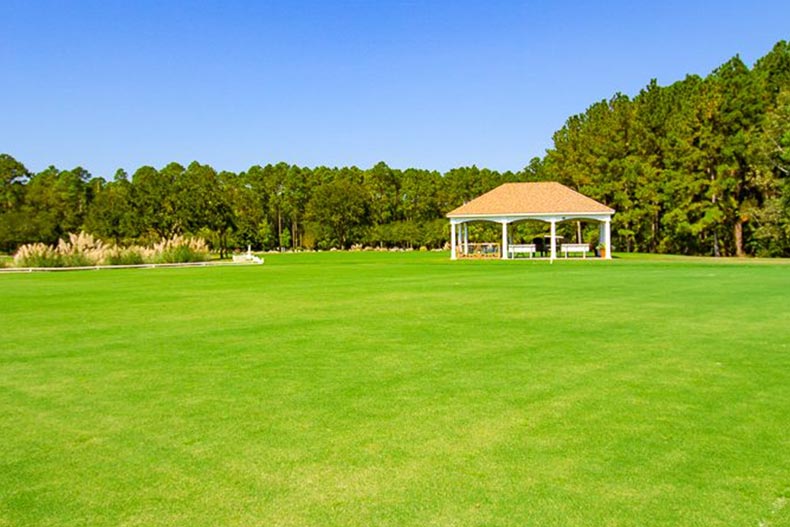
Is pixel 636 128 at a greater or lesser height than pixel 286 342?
greater

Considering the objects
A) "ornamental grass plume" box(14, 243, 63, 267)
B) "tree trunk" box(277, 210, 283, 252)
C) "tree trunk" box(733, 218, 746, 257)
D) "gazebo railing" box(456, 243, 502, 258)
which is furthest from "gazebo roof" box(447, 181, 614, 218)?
"tree trunk" box(277, 210, 283, 252)

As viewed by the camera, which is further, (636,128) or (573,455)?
(636,128)

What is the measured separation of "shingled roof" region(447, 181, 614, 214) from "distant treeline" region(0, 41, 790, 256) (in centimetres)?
645

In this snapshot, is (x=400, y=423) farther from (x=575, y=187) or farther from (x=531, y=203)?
(x=575, y=187)

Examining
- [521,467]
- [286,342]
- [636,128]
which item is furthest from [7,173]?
[521,467]

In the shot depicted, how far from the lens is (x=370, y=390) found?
225 inches

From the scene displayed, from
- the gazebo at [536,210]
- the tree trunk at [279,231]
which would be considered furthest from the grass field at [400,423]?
the tree trunk at [279,231]

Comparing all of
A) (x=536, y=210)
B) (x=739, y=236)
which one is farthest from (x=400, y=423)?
(x=739, y=236)

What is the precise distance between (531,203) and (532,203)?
0.20 feet

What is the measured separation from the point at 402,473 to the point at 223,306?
9.74 meters

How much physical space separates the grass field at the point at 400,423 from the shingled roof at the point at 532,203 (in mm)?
29958

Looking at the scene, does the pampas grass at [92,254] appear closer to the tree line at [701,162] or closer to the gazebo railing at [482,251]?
the gazebo railing at [482,251]

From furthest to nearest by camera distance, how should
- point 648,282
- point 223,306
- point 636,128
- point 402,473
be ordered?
point 636,128 < point 648,282 < point 223,306 < point 402,473

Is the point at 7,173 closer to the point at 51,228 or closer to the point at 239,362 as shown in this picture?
the point at 51,228
